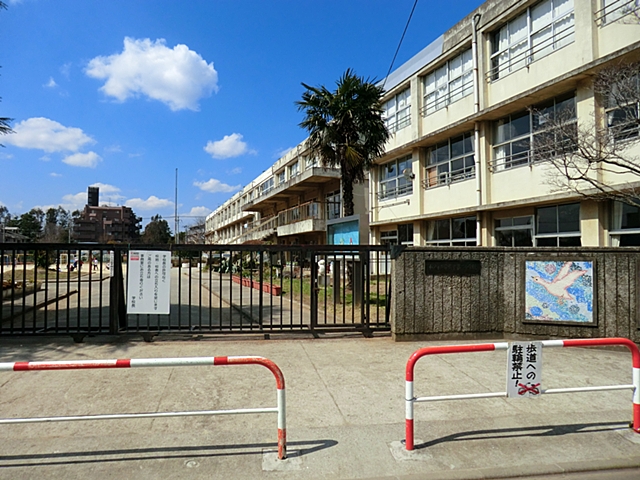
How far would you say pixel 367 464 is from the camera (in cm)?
349

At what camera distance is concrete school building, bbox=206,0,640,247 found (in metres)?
12.4

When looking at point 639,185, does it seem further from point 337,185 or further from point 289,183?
point 289,183

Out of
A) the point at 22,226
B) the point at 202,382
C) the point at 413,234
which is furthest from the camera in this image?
the point at 22,226

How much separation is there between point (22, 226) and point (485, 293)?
4332 inches

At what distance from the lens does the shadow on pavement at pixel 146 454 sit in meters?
3.47

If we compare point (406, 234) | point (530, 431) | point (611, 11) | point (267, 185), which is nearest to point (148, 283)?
point (530, 431)

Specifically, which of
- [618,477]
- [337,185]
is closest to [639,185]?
[618,477]

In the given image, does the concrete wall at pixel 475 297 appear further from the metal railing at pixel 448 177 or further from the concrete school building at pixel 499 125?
the metal railing at pixel 448 177

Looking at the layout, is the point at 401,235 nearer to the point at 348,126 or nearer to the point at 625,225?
the point at 348,126

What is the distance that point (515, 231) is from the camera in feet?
52.4

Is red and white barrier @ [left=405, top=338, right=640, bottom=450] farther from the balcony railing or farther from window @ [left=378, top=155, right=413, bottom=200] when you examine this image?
the balcony railing

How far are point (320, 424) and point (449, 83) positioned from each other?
60.1 feet

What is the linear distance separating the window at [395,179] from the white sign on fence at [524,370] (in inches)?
716

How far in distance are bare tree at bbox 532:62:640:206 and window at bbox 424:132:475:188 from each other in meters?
4.21
